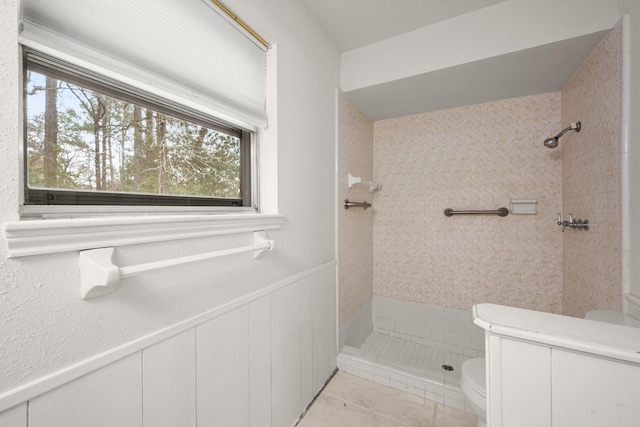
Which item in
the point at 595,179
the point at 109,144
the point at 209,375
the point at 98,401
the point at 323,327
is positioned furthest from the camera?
the point at 323,327

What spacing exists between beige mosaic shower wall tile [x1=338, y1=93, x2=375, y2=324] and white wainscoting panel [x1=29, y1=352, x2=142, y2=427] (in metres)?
1.20

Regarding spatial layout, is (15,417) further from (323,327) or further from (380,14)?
(380,14)

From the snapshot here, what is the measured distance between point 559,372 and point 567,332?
3.3 inches

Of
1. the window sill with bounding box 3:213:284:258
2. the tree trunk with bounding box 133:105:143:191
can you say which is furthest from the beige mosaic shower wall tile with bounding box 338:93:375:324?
the tree trunk with bounding box 133:105:143:191

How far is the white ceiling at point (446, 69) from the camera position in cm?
133

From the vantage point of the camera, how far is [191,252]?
80 cm

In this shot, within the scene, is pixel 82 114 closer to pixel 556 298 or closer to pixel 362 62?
pixel 362 62

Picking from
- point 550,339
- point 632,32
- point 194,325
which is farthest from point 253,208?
point 632,32

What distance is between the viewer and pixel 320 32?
150 cm

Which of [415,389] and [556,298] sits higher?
[556,298]

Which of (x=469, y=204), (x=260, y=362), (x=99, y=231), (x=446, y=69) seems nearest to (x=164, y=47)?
(x=99, y=231)

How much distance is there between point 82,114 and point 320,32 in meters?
1.30

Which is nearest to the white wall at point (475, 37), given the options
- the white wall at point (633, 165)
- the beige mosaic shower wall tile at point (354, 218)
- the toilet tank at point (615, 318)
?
the white wall at point (633, 165)

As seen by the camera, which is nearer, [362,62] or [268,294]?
[268,294]
